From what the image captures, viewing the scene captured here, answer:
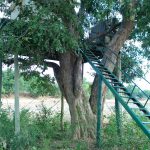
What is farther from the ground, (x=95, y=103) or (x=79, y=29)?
(x=79, y=29)

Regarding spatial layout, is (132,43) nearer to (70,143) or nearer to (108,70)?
(108,70)

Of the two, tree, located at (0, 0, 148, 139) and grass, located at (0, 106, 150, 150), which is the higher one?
tree, located at (0, 0, 148, 139)

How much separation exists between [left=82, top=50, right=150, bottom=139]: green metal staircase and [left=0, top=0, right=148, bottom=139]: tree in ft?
1.30

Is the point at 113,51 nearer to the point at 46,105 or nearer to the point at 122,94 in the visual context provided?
the point at 122,94

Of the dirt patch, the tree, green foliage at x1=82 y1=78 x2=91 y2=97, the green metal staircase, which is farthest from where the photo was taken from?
the dirt patch

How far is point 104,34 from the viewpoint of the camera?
13.4 meters

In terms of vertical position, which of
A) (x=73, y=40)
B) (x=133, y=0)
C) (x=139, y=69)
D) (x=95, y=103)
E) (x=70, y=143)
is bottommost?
(x=70, y=143)

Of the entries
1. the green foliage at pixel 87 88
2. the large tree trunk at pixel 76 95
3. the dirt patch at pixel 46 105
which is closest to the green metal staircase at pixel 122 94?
the large tree trunk at pixel 76 95

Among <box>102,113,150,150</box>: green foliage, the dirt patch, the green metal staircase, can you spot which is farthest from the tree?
the dirt patch

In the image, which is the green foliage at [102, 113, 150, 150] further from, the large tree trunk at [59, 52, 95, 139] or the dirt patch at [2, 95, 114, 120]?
the dirt patch at [2, 95, 114, 120]

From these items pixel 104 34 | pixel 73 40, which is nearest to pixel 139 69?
pixel 104 34

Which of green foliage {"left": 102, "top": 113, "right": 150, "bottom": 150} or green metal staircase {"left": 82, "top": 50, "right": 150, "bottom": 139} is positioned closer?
green metal staircase {"left": 82, "top": 50, "right": 150, "bottom": 139}

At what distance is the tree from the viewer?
9891 millimetres

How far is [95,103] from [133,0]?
3.72 metres
